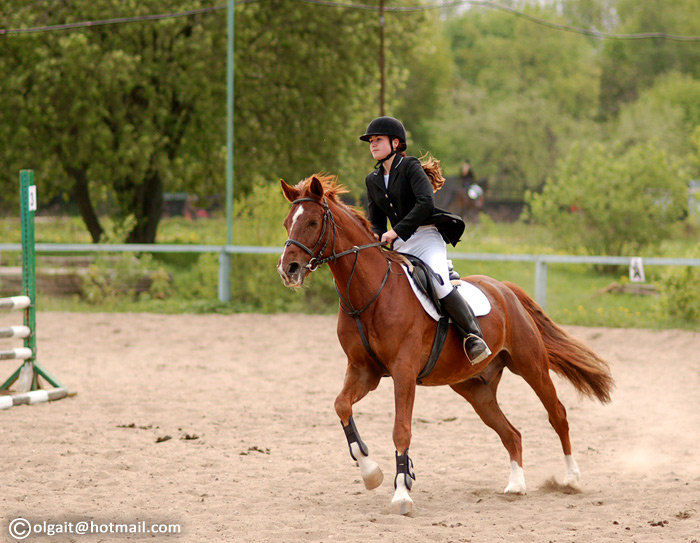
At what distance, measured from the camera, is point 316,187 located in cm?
492

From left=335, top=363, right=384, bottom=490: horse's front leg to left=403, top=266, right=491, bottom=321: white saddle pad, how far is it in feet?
1.76

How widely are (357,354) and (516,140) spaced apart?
4782 centimetres

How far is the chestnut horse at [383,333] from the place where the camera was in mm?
4926

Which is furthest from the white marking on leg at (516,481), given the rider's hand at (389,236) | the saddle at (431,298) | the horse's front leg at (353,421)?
the rider's hand at (389,236)

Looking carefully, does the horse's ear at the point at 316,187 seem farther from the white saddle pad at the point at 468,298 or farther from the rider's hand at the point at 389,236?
the white saddle pad at the point at 468,298

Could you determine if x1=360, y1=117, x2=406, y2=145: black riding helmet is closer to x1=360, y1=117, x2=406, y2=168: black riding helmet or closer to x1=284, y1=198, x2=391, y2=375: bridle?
x1=360, y1=117, x2=406, y2=168: black riding helmet

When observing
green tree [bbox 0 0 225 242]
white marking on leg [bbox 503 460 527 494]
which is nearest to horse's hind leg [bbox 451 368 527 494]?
white marking on leg [bbox 503 460 527 494]

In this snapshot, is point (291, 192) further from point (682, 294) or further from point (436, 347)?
point (682, 294)

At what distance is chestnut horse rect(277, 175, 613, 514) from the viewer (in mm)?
4926

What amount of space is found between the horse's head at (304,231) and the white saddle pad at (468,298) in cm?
71

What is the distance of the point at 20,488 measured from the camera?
5387 mm

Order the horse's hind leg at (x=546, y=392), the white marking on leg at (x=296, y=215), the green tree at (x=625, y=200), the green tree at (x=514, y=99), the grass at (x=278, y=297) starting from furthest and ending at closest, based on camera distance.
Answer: the green tree at (x=514, y=99)
the green tree at (x=625, y=200)
the grass at (x=278, y=297)
the horse's hind leg at (x=546, y=392)
the white marking on leg at (x=296, y=215)

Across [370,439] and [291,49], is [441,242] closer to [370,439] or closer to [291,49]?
[370,439]

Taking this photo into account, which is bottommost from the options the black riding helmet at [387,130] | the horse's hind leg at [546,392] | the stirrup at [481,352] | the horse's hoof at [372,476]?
the horse's hoof at [372,476]
